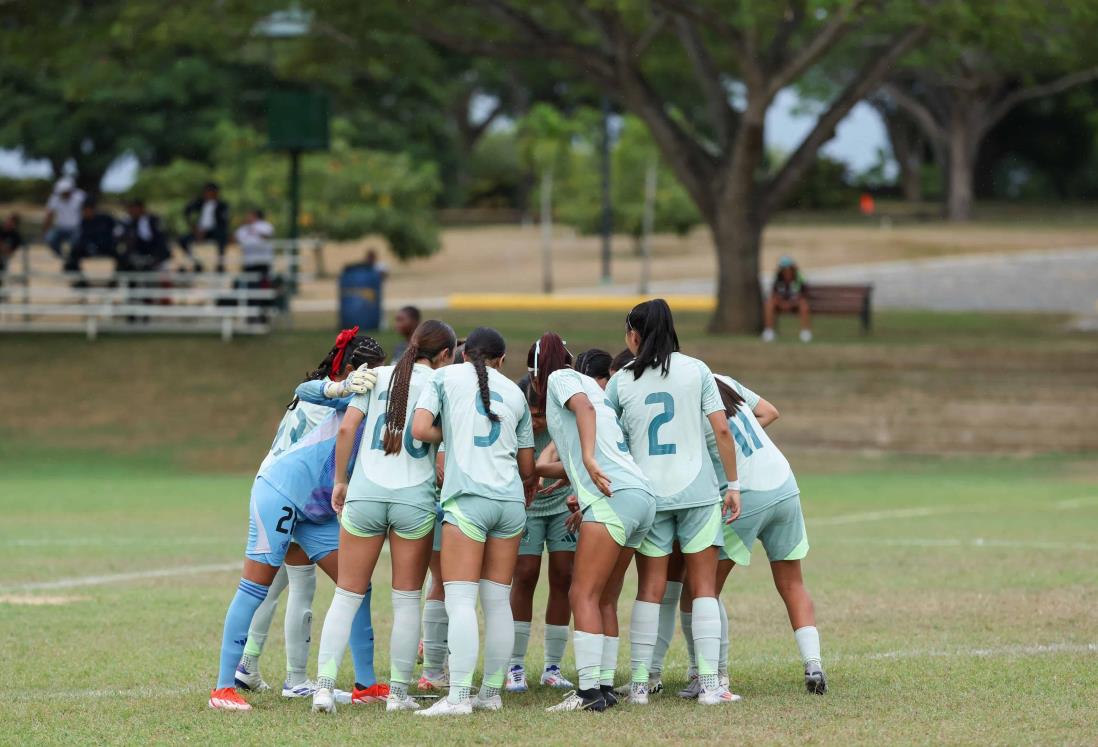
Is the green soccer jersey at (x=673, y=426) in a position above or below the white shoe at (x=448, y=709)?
above

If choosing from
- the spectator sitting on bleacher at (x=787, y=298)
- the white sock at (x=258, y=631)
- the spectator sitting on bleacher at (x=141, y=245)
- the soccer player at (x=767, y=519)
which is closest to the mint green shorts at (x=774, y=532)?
the soccer player at (x=767, y=519)

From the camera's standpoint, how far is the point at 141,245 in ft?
94.1

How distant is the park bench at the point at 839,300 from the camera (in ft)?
97.6

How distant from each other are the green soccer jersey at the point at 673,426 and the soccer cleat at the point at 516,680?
1.30 m

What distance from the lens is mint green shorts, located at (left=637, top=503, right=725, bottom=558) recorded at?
25.9 feet

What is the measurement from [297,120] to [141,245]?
360 centimetres

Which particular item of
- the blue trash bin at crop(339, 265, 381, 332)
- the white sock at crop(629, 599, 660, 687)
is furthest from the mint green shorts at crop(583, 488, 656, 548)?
the blue trash bin at crop(339, 265, 381, 332)

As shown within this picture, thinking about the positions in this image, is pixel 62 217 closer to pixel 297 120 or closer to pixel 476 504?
pixel 297 120

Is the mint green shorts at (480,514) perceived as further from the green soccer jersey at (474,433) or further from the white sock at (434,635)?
the white sock at (434,635)

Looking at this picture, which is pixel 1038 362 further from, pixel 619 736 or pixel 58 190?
pixel 619 736

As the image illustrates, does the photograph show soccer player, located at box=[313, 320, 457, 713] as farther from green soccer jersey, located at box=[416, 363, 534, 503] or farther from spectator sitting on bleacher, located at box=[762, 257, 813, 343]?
spectator sitting on bleacher, located at box=[762, 257, 813, 343]

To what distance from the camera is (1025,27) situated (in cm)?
2591

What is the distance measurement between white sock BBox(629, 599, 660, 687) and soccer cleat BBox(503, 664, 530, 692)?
0.78 metres

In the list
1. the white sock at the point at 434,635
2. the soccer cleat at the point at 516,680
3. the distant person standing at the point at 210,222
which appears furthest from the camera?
the distant person standing at the point at 210,222
